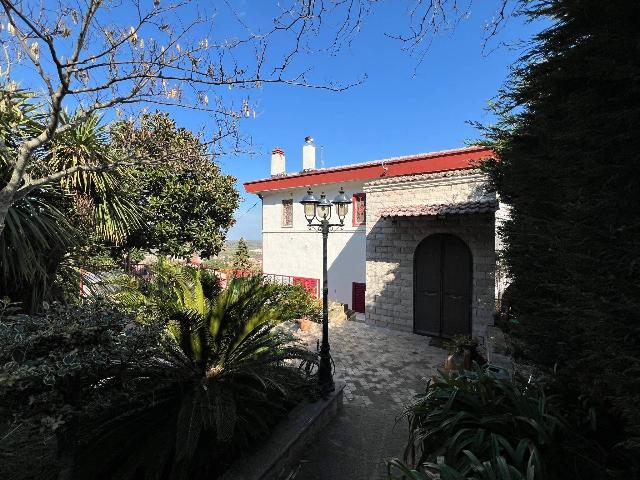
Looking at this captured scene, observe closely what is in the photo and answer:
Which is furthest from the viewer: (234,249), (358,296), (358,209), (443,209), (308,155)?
(308,155)

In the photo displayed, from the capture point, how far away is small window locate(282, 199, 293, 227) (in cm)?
1595

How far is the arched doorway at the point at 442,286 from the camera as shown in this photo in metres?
7.71

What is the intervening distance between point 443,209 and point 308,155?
32.8ft

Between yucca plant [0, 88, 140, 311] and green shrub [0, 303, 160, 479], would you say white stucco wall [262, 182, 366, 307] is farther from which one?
green shrub [0, 303, 160, 479]

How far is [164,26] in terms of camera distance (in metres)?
2.99

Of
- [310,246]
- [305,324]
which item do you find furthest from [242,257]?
[305,324]

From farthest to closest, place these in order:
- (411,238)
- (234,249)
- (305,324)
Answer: (234,249) < (305,324) < (411,238)

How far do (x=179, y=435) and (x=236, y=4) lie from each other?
3221 millimetres

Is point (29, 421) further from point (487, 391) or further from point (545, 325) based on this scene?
point (545, 325)

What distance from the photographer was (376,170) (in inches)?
504

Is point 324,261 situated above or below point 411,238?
below

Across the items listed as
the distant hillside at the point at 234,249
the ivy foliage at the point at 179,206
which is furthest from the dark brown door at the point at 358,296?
the ivy foliage at the point at 179,206

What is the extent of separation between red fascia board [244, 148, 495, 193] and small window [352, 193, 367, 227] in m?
0.84

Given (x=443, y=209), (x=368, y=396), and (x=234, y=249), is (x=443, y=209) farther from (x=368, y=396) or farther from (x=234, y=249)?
(x=234, y=249)
